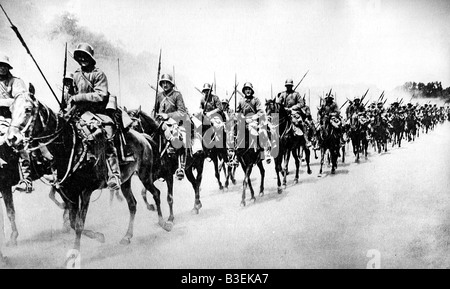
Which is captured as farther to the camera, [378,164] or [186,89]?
[378,164]

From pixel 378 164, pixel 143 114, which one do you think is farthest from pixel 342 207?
pixel 143 114

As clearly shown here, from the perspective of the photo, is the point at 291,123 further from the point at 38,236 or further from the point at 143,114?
the point at 38,236

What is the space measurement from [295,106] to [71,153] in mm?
4179

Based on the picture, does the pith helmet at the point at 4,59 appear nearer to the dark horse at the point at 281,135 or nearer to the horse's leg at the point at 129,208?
the horse's leg at the point at 129,208

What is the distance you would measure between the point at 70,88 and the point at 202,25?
7.28 ft

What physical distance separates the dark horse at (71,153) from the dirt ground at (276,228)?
33 cm

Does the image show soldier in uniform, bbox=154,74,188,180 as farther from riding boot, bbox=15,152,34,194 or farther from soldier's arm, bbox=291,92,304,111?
soldier's arm, bbox=291,92,304,111

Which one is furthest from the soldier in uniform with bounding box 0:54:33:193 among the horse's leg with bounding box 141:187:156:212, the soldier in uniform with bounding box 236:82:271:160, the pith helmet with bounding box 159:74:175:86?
the soldier in uniform with bounding box 236:82:271:160

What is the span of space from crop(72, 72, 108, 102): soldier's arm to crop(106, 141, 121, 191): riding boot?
583 mm

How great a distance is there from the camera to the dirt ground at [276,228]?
501cm

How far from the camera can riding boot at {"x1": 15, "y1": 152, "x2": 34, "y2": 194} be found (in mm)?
4109

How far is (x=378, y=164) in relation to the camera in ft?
21.2

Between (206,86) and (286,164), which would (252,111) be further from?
(286,164)

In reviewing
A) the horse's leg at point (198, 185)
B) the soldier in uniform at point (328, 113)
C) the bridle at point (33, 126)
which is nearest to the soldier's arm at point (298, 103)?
the soldier in uniform at point (328, 113)
